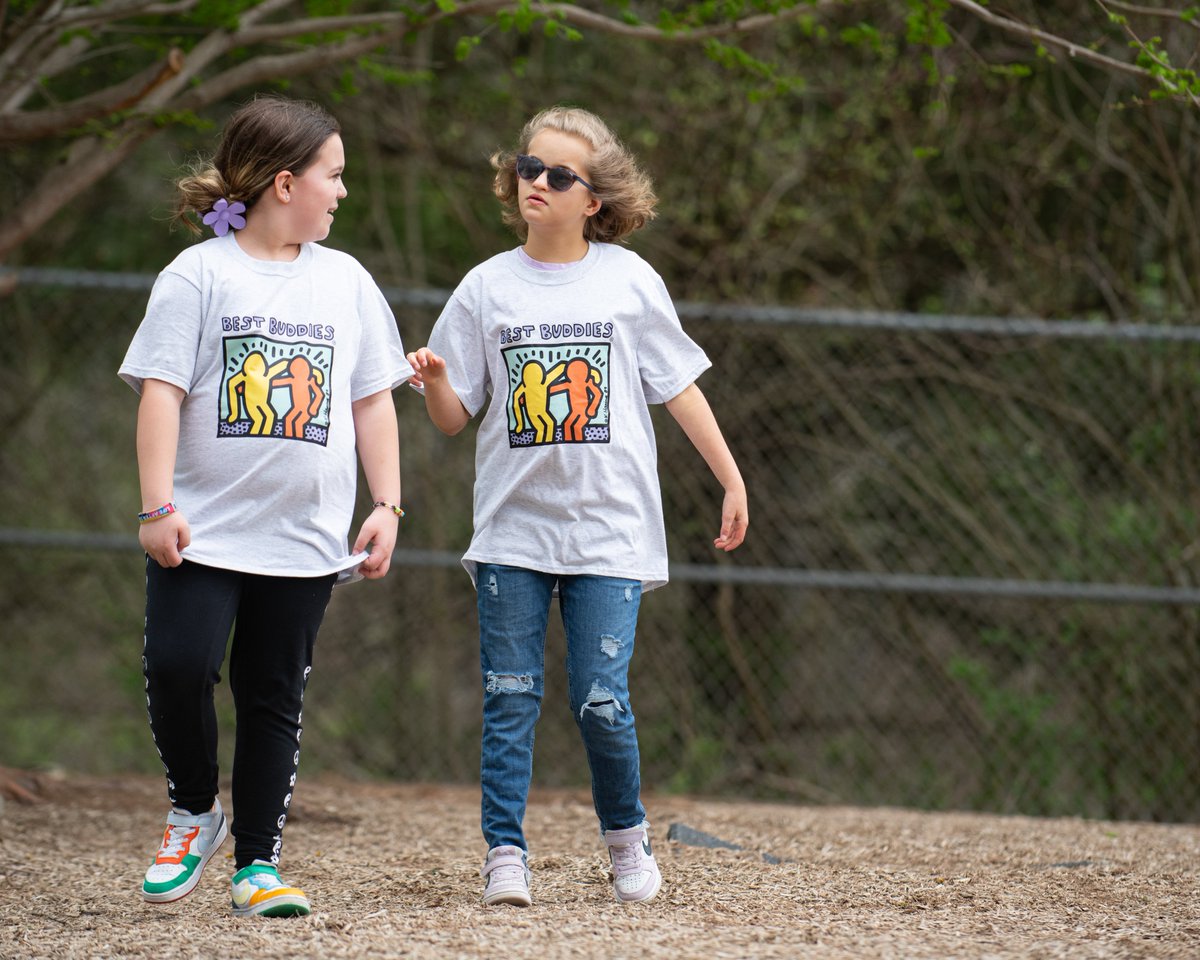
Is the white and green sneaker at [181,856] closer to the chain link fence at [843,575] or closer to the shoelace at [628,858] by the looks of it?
the shoelace at [628,858]

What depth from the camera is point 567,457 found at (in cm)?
271

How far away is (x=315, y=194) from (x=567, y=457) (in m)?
0.74

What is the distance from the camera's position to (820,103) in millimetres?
5957

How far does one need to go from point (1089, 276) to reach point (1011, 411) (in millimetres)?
919

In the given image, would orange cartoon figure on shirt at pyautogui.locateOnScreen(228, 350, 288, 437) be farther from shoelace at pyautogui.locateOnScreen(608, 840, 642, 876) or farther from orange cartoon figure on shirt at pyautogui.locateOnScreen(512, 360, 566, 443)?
shoelace at pyautogui.locateOnScreen(608, 840, 642, 876)

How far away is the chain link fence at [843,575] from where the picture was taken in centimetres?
498

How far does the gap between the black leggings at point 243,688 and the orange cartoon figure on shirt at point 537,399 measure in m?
0.51

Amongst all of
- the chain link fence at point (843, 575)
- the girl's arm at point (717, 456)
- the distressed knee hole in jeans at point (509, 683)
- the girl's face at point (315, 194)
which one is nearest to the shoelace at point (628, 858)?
the distressed knee hole in jeans at point (509, 683)

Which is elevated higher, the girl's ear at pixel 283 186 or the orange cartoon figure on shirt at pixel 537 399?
the girl's ear at pixel 283 186

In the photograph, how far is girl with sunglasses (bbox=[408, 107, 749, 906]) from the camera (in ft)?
8.86

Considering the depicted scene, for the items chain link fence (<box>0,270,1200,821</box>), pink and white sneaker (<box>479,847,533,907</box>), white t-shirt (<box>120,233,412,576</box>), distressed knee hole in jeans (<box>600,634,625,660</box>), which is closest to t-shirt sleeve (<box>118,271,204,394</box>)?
white t-shirt (<box>120,233,412,576</box>)

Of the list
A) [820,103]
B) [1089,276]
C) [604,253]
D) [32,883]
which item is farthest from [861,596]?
[32,883]

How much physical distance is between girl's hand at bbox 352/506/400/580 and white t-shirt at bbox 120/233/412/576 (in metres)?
0.07

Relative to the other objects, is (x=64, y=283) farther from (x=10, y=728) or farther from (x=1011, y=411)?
(x=1011, y=411)
